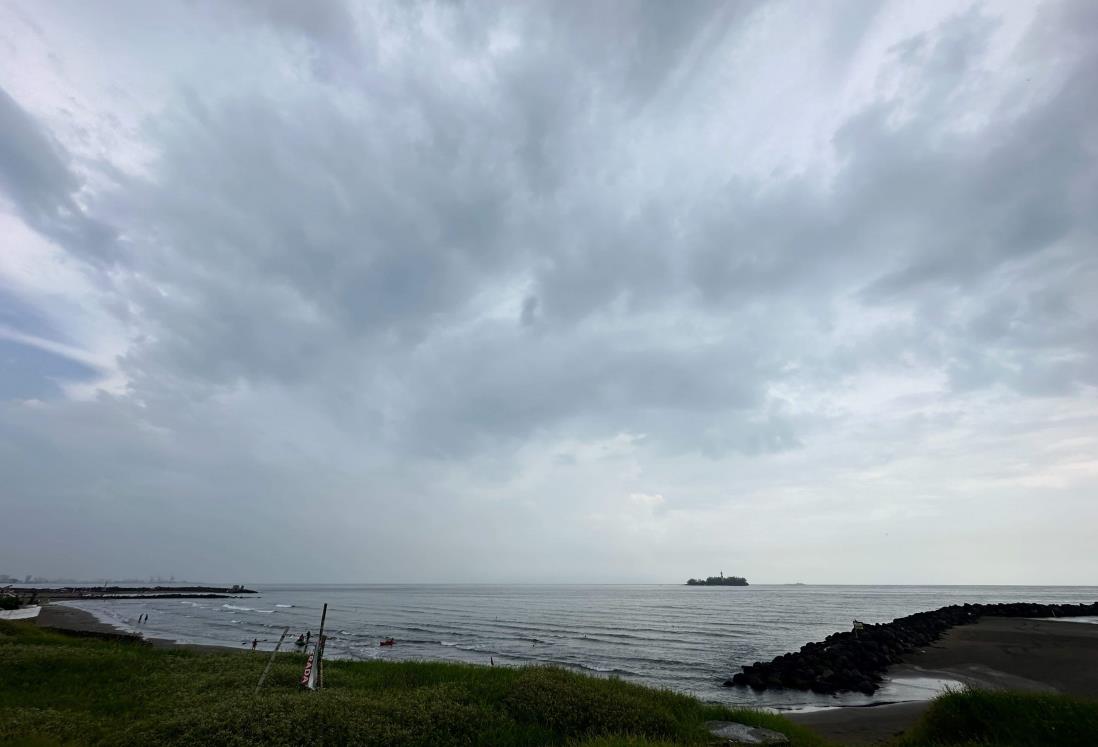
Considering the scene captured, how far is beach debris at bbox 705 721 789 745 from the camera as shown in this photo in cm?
1395

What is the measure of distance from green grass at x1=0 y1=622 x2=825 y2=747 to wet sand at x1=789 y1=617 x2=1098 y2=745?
557 centimetres

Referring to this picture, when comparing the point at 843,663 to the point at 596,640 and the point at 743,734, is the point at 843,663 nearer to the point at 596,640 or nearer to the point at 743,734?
the point at 596,640

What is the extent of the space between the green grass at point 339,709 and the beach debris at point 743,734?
0.39 meters

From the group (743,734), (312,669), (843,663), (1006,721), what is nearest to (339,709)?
(312,669)

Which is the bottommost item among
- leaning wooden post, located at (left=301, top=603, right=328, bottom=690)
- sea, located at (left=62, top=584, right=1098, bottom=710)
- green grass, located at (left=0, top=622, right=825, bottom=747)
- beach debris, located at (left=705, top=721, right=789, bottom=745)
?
sea, located at (left=62, top=584, right=1098, bottom=710)

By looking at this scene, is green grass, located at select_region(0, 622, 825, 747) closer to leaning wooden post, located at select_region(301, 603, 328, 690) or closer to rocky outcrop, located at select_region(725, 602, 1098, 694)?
leaning wooden post, located at select_region(301, 603, 328, 690)

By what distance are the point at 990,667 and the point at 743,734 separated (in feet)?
102

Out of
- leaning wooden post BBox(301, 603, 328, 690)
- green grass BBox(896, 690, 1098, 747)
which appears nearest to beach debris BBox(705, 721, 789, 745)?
green grass BBox(896, 690, 1098, 747)

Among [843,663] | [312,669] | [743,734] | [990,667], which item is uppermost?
[312,669]

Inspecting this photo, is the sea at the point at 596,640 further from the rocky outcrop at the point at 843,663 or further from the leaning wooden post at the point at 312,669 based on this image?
the leaning wooden post at the point at 312,669

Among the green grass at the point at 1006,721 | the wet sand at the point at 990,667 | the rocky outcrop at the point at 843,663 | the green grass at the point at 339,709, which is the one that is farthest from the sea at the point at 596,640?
the green grass at the point at 1006,721

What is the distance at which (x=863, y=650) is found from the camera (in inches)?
1529

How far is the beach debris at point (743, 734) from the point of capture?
45.8 feet

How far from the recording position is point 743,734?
1460 centimetres
